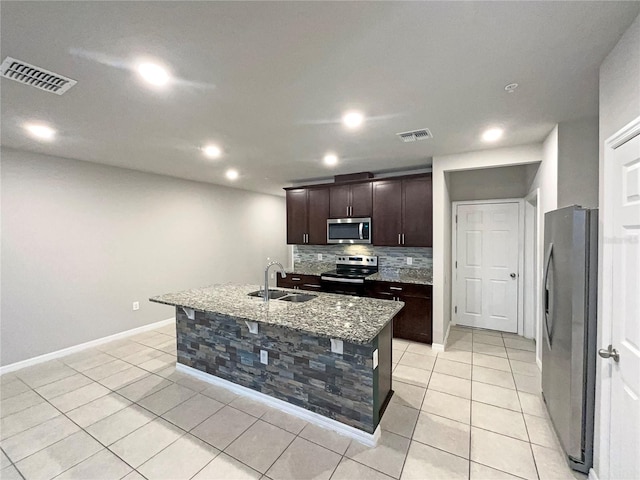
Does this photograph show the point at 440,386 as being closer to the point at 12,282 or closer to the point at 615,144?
the point at 615,144

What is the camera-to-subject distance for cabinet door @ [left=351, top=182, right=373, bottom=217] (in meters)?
4.31

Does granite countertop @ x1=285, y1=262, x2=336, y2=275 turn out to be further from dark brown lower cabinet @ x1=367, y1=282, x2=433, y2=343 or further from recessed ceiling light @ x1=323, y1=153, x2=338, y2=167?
recessed ceiling light @ x1=323, y1=153, x2=338, y2=167

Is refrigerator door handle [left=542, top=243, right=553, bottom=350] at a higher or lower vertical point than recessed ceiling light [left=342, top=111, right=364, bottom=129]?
lower

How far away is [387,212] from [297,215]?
5.33 ft

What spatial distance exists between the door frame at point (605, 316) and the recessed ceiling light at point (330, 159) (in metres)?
2.50

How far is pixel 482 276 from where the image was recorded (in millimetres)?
4367

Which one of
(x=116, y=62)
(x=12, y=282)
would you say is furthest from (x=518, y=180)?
(x=12, y=282)

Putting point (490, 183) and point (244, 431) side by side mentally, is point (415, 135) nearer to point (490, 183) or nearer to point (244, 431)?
point (490, 183)

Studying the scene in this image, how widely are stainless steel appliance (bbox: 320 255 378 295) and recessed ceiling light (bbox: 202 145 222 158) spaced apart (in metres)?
2.28

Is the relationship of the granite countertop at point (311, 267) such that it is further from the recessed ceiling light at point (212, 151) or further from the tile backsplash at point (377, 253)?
the recessed ceiling light at point (212, 151)

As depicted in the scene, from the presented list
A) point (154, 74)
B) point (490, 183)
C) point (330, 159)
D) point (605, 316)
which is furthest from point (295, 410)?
point (490, 183)

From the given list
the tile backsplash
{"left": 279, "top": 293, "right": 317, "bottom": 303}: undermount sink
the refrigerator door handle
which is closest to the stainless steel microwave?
the tile backsplash

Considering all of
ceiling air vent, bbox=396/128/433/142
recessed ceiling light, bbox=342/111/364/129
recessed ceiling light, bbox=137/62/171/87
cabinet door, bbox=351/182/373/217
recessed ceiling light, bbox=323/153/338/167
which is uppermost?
recessed ceiling light, bbox=323/153/338/167

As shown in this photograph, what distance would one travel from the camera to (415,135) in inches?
110
